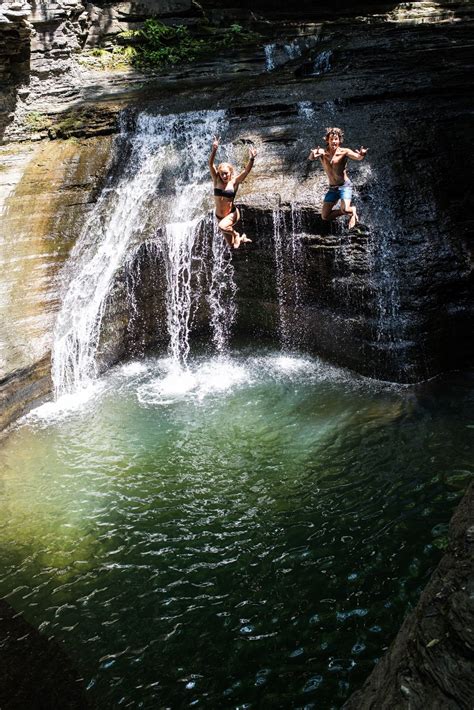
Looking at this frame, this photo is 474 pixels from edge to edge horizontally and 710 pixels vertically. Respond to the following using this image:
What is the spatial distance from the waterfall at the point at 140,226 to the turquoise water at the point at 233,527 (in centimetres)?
104

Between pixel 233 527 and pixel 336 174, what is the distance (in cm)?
455

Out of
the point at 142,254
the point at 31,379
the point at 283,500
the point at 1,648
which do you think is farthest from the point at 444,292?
the point at 1,648

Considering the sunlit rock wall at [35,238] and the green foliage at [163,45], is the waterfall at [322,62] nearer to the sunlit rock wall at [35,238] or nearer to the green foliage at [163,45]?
the green foliage at [163,45]

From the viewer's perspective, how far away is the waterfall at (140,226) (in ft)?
30.3

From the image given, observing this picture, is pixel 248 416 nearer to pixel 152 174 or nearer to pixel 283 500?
pixel 283 500

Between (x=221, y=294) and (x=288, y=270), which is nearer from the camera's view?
(x=288, y=270)

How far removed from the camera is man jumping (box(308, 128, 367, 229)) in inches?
292

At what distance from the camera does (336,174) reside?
7.59m

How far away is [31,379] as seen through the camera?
877cm

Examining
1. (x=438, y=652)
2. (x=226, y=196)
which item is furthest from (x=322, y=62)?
(x=438, y=652)

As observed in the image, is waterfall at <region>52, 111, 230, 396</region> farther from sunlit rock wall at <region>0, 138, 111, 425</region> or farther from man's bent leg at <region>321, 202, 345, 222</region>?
man's bent leg at <region>321, 202, 345, 222</region>

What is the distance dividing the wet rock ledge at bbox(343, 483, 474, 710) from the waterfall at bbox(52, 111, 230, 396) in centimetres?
708

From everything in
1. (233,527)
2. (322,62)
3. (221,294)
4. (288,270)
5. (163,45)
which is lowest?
(233,527)

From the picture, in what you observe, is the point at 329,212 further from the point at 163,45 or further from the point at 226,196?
the point at 163,45
